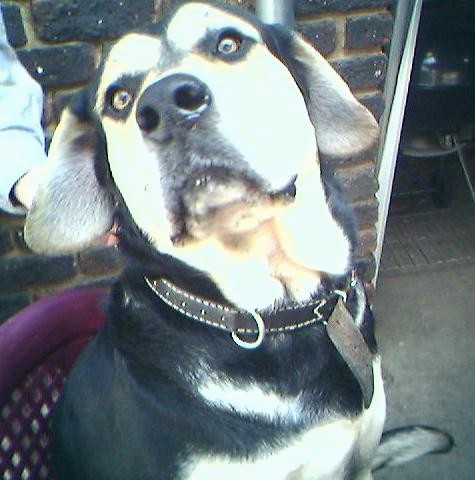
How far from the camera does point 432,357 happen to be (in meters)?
2.11

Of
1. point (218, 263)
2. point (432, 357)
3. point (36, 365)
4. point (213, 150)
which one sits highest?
point (213, 150)

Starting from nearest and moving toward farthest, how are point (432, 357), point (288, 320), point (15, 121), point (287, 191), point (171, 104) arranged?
point (171, 104) → point (287, 191) → point (288, 320) → point (15, 121) → point (432, 357)

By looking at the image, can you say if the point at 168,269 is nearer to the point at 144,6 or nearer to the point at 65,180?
the point at 65,180

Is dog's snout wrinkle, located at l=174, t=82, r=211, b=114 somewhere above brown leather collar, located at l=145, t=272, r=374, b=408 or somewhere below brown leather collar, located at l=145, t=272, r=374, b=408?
above

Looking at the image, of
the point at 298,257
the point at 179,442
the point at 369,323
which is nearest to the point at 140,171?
the point at 298,257

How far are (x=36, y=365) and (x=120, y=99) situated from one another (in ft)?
2.04

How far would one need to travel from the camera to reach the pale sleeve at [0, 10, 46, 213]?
137 cm

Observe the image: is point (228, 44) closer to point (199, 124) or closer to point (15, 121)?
point (199, 124)

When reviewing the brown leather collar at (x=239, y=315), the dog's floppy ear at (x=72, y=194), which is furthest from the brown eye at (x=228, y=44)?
the brown leather collar at (x=239, y=315)

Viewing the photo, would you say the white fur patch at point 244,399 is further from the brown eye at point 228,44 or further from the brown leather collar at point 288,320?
the brown eye at point 228,44

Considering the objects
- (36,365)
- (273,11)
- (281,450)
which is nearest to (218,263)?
(281,450)

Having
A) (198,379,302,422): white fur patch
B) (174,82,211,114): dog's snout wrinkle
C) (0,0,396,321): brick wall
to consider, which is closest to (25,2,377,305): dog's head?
(174,82,211,114): dog's snout wrinkle

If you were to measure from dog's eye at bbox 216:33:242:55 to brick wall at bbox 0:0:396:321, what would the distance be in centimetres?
65

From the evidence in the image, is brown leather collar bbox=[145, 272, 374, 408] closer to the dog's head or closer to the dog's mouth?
the dog's head
